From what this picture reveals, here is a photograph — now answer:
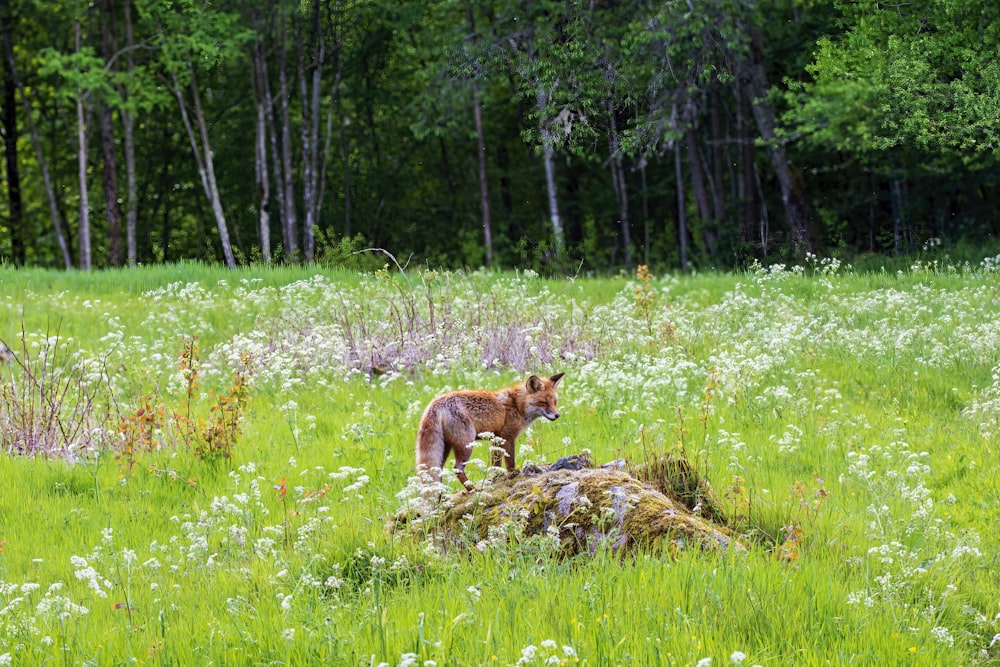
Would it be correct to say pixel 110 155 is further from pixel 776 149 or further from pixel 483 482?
pixel 483 482

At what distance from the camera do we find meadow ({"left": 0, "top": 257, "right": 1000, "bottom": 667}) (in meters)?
5.49

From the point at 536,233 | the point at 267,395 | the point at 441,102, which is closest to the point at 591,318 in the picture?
the point at 267,395

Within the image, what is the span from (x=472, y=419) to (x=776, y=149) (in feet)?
83.8

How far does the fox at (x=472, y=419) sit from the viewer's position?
300 inches

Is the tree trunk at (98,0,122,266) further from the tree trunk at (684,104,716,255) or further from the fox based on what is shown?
the fox

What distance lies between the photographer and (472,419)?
7.70 metres

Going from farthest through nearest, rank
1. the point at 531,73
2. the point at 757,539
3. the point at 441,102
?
the point at 441,102
the point at 531,73
the point at 757,539

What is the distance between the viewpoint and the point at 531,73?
97.0 ft

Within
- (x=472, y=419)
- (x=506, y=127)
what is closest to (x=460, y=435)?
(x=472, y=419)

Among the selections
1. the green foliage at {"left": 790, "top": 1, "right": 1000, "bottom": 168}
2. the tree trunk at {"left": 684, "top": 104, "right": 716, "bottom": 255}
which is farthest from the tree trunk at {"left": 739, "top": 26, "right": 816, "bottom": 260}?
the tree trunk at {"left": 684, "top": 104, "right": 716, "bottom": 255}

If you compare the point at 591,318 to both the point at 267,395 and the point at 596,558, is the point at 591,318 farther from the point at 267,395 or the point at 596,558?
the point at 596,558

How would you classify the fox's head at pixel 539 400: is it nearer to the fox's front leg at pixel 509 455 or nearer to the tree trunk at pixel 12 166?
the fox's front leg at pixel 509 455

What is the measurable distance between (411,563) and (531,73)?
81.3 feet

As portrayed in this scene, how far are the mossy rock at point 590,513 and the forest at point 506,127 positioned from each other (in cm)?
986
